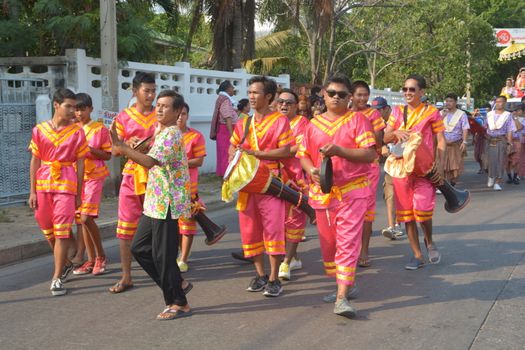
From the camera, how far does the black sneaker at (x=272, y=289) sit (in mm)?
5902

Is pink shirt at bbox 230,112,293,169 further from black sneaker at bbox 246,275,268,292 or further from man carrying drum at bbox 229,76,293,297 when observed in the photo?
black sneaker at bbox 246,275,268,292

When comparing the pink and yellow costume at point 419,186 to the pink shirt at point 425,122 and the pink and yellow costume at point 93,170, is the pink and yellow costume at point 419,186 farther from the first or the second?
the pink and yellow costume at point 93,170

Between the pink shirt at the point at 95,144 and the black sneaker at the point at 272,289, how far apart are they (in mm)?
2161

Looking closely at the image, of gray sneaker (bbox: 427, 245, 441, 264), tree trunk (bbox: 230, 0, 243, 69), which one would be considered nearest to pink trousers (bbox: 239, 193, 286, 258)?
gray sneaker (bbox: 427, 245, 441, 264)

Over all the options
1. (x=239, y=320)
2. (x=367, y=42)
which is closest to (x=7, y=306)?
(x=239, y=320)

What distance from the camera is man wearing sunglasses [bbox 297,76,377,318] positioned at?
5.27 metres

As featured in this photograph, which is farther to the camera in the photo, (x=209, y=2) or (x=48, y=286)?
(x=209, y=2)

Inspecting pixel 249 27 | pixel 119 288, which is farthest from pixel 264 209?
pixel 249 27

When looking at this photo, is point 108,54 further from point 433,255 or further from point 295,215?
point 433,255

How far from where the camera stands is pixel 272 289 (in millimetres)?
5906

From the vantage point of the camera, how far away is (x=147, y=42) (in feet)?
41.5

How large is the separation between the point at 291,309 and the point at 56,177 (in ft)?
7.71

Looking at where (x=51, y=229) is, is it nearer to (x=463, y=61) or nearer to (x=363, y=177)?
(x=363, y=177)

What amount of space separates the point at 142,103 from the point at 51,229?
138 centimetres
